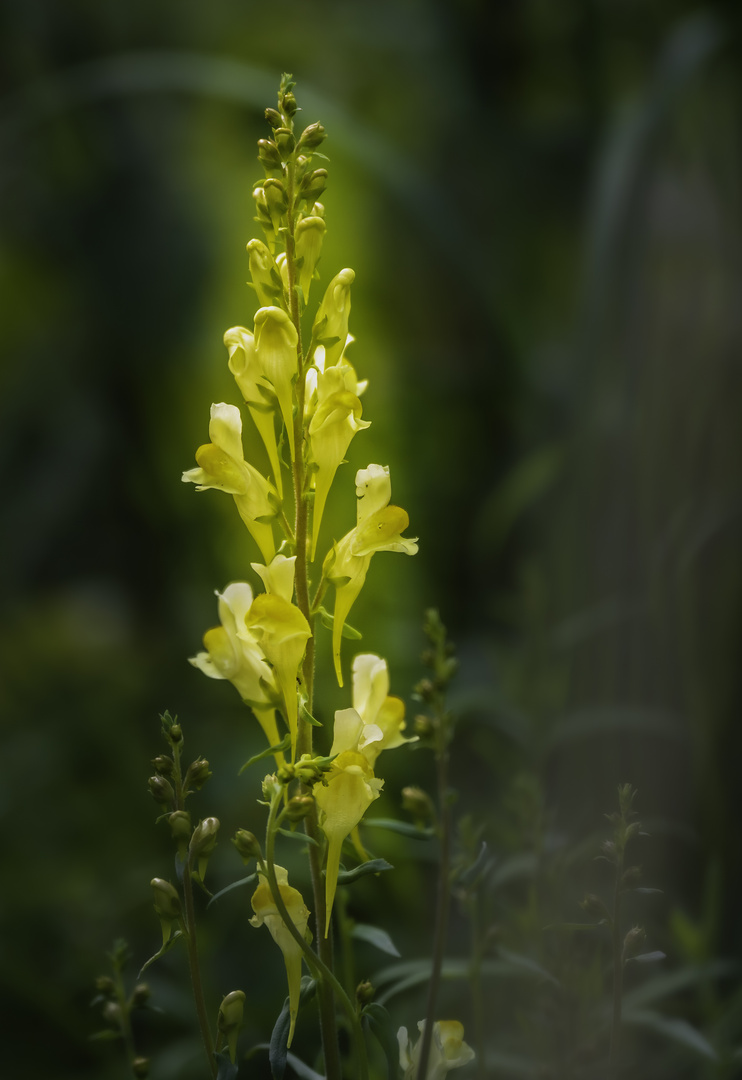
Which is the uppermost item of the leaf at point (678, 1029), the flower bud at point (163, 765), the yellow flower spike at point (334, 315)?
the yellow flower spike at point (334, 315)

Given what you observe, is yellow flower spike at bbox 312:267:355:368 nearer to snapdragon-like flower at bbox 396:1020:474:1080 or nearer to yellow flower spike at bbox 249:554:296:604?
yellow flower spike at bbox 249:554:296:604

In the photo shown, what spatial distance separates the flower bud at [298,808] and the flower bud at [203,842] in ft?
0.11

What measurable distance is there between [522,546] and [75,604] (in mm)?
693

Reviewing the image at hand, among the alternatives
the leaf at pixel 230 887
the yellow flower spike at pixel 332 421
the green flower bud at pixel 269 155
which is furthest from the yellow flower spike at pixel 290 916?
the green flower bud at pixel 269 155

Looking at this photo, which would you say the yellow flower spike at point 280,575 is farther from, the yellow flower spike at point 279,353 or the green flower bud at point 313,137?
the green flower bud at point 313,137

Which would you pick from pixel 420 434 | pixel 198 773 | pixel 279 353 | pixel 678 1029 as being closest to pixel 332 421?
pixel 279 353

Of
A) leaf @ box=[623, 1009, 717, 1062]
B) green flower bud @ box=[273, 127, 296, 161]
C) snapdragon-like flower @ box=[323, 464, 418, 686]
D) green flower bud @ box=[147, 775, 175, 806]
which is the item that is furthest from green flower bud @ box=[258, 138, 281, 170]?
leaf @ box=[623, 1009, 717, 1062]

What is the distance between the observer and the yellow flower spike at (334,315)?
0.35 m

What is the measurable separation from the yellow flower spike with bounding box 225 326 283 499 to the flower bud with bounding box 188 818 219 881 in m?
0.13

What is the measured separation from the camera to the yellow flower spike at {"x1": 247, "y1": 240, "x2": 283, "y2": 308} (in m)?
0.34

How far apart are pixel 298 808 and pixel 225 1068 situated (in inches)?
3.5

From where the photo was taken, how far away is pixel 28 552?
145cm

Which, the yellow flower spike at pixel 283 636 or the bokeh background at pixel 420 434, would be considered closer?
the yellow flower spike at pixel 283 636

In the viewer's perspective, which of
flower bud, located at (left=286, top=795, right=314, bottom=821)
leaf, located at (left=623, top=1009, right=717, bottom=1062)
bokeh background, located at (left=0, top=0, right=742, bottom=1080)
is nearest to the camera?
flower bud, located at (left=286, top=795, right=314, bottom=821)
